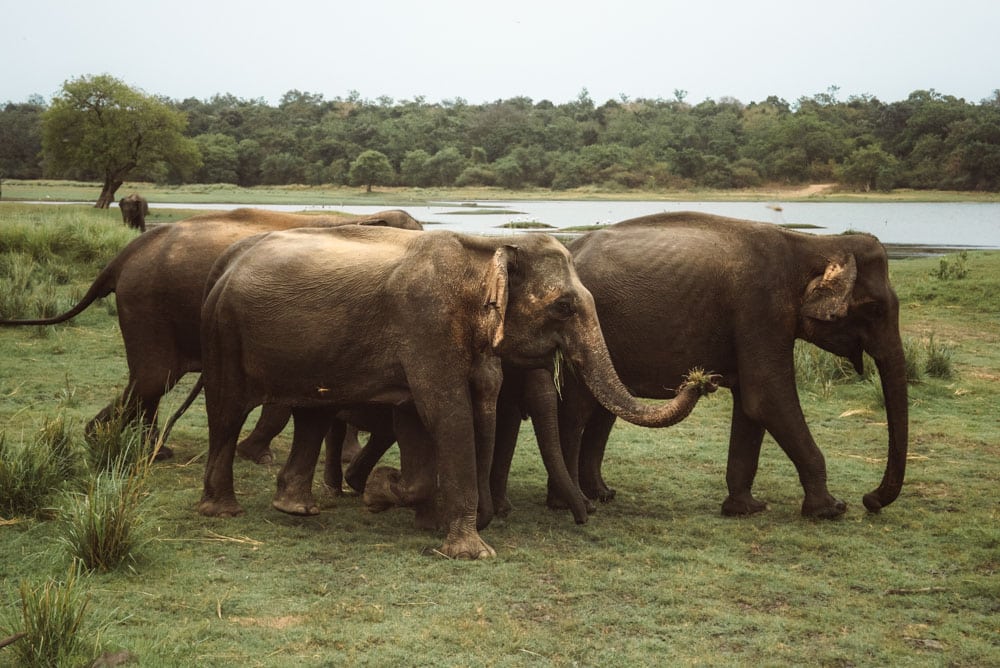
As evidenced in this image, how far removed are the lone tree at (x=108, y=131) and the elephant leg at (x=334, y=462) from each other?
4258 cm

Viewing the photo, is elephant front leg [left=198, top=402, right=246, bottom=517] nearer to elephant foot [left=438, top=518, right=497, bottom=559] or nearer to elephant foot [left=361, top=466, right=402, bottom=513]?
elephant foot [left=361, top=466, right=402, bottom=513]

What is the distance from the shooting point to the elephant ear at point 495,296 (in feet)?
22.4

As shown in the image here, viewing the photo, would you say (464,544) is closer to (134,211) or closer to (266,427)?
(266,427)

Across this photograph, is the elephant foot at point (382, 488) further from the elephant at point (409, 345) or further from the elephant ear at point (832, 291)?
the elephant ear at point (832, 291)

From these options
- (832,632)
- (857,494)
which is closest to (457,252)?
(832,632)

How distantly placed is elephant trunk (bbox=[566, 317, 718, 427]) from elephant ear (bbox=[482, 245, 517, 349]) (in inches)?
19.5

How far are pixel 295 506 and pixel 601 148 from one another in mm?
57612

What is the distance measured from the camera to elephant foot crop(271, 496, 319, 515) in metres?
7.49

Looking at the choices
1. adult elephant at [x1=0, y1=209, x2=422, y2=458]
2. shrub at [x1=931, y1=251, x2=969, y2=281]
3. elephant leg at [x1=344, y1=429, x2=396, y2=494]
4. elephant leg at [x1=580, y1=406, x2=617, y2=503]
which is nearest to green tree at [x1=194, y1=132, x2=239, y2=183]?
shrub at [x1=931, y1=251, x2=969, y2=281]

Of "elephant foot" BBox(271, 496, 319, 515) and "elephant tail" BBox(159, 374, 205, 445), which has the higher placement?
"elephant tail" BBox(159, 374, 205, 445)

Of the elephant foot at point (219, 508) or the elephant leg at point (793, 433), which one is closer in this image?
the elephant foot at point (219, 508)

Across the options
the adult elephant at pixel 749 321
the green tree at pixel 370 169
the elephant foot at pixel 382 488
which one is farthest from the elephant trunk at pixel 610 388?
the green tree at pixel 370 169

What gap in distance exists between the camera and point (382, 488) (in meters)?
7.62

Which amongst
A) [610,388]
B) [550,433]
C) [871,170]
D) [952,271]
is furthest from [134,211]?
[871,170]
